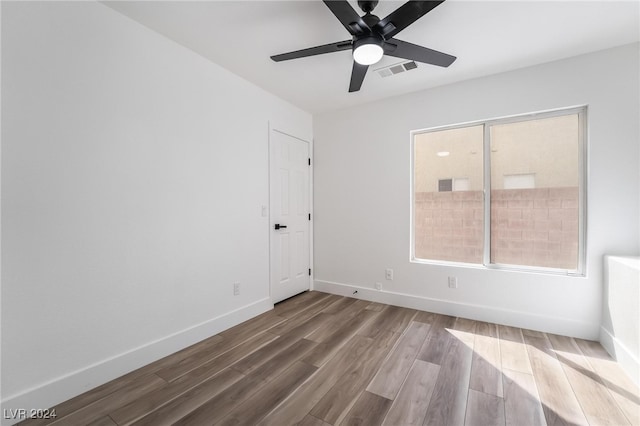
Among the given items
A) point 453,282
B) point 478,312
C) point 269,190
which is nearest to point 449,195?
point 453,282

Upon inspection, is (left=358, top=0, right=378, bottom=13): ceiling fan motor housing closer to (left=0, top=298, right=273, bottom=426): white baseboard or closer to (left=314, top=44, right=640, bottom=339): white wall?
(left=314, top=44, right=640, bottom=339): white wall

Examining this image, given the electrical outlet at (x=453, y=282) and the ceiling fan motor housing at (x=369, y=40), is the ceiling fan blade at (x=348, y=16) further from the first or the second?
the electrical outlet at (x=453, y=282)

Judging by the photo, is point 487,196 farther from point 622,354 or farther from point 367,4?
point 367,4

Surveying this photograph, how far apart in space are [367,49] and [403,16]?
278 millimetres

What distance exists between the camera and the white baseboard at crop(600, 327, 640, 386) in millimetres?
1862

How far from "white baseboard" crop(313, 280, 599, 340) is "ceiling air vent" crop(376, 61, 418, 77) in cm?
256

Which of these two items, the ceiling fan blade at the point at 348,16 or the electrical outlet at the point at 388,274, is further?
the electrical outlet at the point at 388,274

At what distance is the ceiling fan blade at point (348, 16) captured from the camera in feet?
4.68

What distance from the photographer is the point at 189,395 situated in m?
1.76

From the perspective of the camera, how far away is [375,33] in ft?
5.68

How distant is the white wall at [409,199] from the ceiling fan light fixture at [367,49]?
1.63m

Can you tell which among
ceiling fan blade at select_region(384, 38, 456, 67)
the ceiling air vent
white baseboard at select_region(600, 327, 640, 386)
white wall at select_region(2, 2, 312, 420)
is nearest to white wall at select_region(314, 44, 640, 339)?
white baseboard at select_region(600, 327, 640, 386)

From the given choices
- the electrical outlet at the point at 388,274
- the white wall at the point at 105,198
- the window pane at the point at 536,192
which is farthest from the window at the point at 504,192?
the white wall at the point at 105,198

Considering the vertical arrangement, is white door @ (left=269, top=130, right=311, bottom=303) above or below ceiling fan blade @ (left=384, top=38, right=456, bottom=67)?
below
